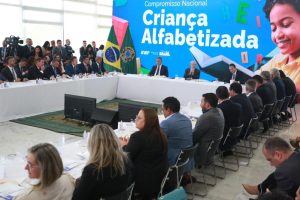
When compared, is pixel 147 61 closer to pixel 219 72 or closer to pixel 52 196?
pixel 219 72

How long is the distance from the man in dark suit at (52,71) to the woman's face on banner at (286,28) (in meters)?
6.16

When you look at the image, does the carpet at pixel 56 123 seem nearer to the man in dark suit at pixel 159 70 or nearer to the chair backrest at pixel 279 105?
the man in dark suit at pixel 159 70

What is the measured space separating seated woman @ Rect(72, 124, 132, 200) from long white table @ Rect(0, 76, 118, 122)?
514 centimetres

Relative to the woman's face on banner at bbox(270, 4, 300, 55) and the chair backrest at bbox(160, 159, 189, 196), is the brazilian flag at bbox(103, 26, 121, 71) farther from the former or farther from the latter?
the chair backrest at bbox(160, 159, 189, 196)

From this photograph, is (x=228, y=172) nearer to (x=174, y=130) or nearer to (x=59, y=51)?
(x=174, y=130)

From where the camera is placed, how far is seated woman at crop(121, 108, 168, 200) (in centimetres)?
333

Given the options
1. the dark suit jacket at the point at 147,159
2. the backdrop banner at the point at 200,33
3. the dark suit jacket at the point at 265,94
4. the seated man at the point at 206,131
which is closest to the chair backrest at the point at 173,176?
the dark suit jacket at the point at 147,159

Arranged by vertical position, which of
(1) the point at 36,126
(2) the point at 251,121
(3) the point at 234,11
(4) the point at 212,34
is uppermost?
(3) the point at 234,11

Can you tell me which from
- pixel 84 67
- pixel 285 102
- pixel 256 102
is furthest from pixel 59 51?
pixel 256 102

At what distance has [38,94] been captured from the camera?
8.02 meters

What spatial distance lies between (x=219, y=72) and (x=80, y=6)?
7119 millimetres

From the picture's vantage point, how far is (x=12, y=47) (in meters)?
11.5

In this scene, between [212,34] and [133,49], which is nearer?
[212,34]

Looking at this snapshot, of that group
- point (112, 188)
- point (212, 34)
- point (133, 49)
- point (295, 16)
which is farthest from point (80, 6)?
point (112, 188)
